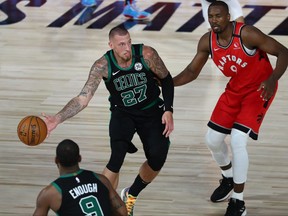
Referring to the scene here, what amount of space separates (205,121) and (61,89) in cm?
196

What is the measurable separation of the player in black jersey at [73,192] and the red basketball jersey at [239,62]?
2110 millimetres

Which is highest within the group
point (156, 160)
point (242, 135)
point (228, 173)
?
point (242, 135)

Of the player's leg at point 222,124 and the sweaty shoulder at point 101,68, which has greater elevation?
the sweaty shoulder at point 101,68

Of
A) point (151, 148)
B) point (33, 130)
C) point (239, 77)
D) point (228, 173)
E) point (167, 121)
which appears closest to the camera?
point (33, 130)

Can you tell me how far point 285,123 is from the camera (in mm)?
9812

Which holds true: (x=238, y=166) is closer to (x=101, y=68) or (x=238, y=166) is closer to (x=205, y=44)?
(x=205, y=44)

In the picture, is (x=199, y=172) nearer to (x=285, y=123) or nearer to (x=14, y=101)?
(x=285, y=123)

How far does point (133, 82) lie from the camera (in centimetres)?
725

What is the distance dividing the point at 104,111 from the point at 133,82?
9.85 ft

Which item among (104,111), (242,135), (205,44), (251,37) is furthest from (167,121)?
(104,111)

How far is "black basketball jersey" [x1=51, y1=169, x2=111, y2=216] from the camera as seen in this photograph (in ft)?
18.0

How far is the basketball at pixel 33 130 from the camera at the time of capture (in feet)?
22.6

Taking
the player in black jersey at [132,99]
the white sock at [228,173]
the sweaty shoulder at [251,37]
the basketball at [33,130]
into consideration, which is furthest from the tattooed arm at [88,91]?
the white sock at [228,173]

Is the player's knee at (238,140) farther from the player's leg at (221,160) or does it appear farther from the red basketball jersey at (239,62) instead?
the red basketball jersey at (239,62)
